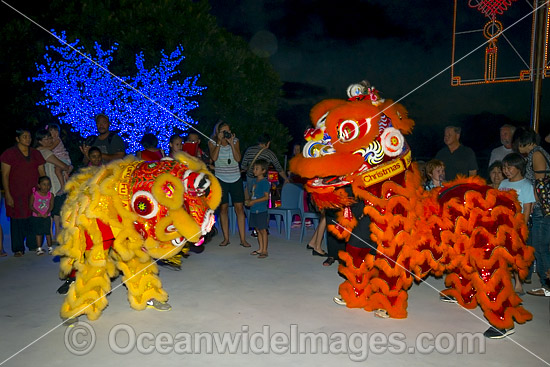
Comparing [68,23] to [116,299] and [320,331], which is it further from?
[320,331]

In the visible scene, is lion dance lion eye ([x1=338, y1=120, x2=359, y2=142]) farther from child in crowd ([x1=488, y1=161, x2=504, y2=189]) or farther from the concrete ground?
child in crowd ([x1=488, y1=161, x2=504, y2=189])

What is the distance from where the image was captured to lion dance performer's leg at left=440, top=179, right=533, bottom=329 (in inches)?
126

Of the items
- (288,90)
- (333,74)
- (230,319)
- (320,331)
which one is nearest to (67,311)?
(230,319)

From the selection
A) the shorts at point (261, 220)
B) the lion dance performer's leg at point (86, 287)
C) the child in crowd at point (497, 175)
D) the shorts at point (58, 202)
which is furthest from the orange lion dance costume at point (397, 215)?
the shorts at point (58, 202)

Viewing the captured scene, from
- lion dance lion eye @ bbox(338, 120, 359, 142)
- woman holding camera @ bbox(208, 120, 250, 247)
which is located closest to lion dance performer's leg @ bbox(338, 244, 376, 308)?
lion dance lion eye @ bbox(338, 120, 359, 142)

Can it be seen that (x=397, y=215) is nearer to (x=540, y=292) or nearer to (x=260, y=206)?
(x=540, y=292)

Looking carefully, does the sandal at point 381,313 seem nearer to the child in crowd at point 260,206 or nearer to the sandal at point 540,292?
the sandal at point 540,292

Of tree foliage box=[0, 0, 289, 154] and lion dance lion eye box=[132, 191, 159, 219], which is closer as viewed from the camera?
lion dance lion eye box=[132, 191, 159, 219]

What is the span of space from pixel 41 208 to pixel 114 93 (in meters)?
7.72

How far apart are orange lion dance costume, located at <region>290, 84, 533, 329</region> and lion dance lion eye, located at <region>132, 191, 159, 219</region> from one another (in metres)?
1.12

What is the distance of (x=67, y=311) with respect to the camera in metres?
3.24

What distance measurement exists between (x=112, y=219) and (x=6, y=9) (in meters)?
11.0

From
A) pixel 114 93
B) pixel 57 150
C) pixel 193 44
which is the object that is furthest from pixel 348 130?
pixel 193 44

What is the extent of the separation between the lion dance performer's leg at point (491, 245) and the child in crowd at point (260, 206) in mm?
2687
